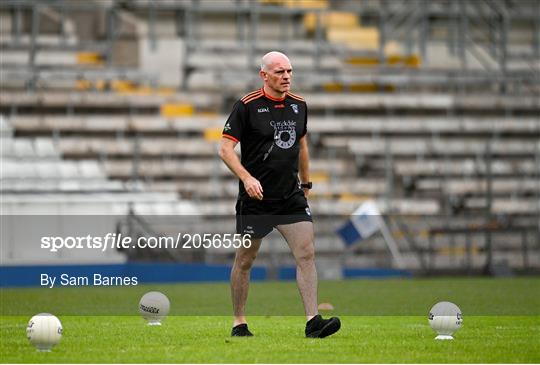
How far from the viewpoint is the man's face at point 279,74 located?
1032 centimetres

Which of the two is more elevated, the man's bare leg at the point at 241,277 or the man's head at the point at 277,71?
the man's head at the point at 277,71

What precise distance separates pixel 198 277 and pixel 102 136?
6.64 m

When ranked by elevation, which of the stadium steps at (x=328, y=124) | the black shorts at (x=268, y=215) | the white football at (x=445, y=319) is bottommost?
the white football at (x=445, y=319)

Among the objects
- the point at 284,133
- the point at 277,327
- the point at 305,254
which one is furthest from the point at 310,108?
the point at 305,254

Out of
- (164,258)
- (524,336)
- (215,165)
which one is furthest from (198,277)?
(524,336)

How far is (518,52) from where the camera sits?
109 ft

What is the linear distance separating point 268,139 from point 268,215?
24.1 inches

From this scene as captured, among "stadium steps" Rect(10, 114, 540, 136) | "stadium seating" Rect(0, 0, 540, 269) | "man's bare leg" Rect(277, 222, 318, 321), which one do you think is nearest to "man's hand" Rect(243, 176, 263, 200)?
"man's bare leg" Rect(277, 222, 318, 321)

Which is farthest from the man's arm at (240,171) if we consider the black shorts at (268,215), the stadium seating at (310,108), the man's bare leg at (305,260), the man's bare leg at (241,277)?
the stadium seating at (310,108)

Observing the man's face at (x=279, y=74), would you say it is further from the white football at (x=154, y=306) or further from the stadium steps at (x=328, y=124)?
the stadium steps at (x=328, y=124)

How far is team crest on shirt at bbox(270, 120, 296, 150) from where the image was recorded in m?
10.4

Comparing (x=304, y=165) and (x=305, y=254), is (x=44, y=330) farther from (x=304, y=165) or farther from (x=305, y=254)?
(x=304, y=165)

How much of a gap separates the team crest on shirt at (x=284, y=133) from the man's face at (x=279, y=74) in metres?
0.27

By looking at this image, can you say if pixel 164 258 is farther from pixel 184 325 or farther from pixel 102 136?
pixel 184 325
